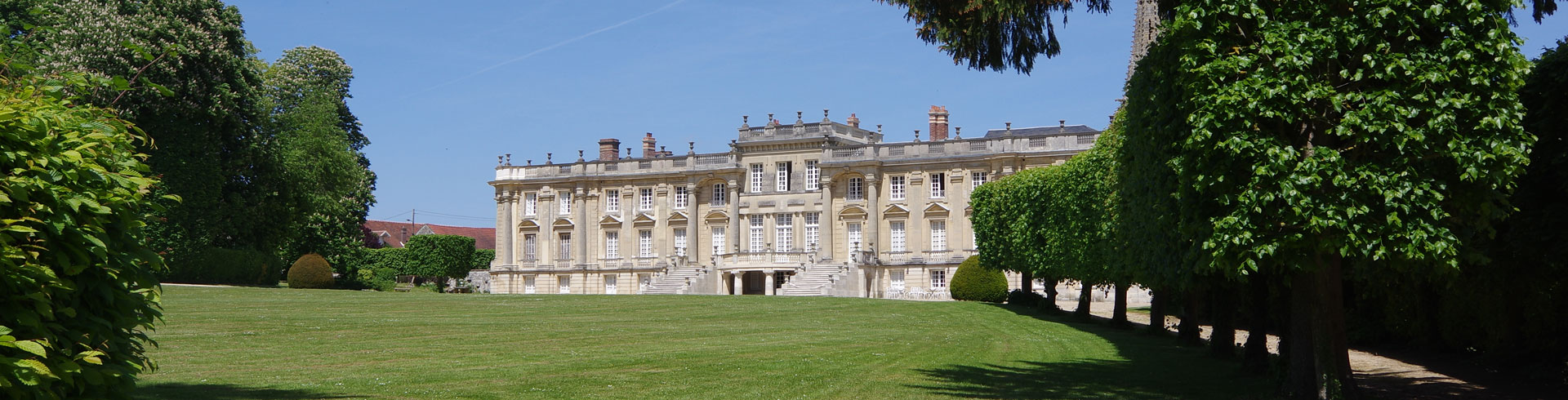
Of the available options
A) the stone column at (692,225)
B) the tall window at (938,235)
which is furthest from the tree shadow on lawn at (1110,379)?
the stone column at (692,225)

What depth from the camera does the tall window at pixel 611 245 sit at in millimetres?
66938

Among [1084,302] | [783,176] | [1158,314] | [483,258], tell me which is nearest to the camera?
[1158,314]

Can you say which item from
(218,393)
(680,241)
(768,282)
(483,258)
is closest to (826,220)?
(768,282)

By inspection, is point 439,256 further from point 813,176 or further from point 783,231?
point 813,176

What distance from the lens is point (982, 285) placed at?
4756 cm

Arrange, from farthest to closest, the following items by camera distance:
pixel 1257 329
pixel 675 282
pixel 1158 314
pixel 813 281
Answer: pixel 675 282 < pixel 813 281 < pixel 1158 314 < pixel 1257 329

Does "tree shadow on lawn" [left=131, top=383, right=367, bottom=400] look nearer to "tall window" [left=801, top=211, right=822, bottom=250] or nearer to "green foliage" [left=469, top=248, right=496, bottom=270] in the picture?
"tall window" [left=801, top=211, right=822, bottom=250]

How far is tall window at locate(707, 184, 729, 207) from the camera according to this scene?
64.6 meters

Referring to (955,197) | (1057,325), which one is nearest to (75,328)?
(1057,325)

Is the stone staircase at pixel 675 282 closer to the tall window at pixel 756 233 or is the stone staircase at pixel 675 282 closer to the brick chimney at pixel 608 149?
the tall window at pixel 756 233

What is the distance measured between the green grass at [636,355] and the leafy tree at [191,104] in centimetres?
792

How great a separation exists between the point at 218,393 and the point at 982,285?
3771 centimetres

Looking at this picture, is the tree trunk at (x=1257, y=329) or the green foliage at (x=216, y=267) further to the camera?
the green foliage at (x=216, y=267)

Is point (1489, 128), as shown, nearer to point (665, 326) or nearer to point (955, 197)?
point (665, 326)
